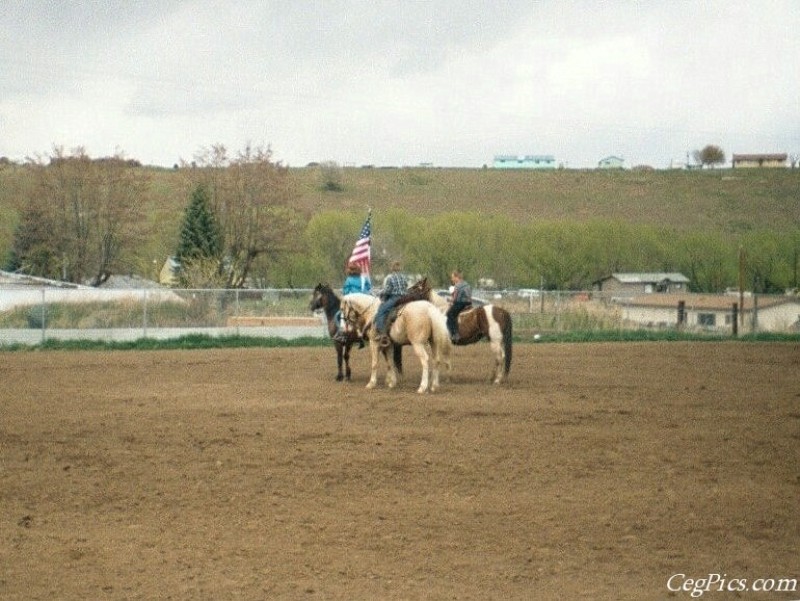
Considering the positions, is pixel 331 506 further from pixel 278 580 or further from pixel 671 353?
pixel 671 353

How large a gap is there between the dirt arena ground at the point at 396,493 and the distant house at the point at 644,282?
56.2 metres

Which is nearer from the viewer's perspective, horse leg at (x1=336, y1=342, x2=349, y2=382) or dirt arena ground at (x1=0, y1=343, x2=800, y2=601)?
dirt arena ground at (x1=0, y1=343, x2=800, y2=601)

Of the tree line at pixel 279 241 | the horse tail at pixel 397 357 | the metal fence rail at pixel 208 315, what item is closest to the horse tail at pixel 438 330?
the horse tail at pixel 397 357

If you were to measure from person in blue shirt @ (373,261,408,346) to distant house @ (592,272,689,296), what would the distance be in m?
55.9

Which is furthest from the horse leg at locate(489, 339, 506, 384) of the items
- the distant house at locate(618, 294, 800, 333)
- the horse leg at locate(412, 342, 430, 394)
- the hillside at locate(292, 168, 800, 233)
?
the hillside at locate(292, 168, 800, 233)

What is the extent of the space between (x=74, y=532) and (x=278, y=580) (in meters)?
2.49

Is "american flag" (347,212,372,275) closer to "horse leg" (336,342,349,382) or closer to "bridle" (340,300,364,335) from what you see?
"horse leg" (336,342,349,382)

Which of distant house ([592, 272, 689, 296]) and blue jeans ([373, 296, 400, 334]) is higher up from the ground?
distant house ([592, 272, 689, 296])

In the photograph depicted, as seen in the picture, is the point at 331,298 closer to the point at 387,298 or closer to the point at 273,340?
the point at 387,298

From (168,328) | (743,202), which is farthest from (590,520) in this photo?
(743,202)

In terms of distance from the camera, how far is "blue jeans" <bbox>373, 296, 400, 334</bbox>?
2056cm

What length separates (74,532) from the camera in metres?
10.7

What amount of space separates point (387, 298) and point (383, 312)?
0.32 metres

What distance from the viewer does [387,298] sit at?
20844 mm
